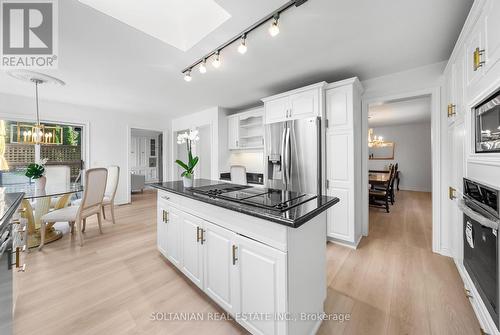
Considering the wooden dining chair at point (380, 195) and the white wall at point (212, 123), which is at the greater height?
the white wall at point (212, 123)

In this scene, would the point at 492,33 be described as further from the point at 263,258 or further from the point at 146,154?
the point at 146,154

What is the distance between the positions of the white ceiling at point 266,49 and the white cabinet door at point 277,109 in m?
0.29

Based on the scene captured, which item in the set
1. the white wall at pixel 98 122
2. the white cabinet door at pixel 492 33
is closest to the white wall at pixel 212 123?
the white wall at pixel 98 122

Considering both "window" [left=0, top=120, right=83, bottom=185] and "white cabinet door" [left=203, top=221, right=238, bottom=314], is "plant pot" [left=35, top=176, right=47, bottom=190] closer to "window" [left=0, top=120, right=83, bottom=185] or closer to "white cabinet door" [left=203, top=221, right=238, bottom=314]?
"window" [left=0, top=120, right=83, bottom=185]

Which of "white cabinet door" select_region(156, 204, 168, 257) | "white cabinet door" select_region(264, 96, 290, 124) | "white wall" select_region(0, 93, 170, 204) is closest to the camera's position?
"white cabinet door" select_region(156, 204, 168, 257)

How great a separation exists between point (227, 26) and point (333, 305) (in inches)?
104

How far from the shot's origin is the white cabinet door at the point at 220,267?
139 centimetres

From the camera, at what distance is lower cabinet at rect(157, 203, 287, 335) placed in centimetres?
114

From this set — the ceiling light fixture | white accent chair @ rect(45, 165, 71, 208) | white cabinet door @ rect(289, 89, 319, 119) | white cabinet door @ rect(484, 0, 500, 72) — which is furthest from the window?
white cabinet door @ rect(484, 0, 500, 72)

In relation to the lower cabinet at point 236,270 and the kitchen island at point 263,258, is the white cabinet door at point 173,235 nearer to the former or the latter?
the lower cabinet at point 236,270

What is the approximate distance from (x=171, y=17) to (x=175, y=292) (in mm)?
2750

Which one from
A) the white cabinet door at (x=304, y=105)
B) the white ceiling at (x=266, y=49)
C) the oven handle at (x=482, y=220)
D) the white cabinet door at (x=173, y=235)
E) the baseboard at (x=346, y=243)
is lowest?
the baseboard at (x=346, y=243)

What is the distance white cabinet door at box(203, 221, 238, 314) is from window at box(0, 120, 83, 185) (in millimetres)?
3579

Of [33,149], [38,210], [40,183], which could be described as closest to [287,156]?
[40,183]
